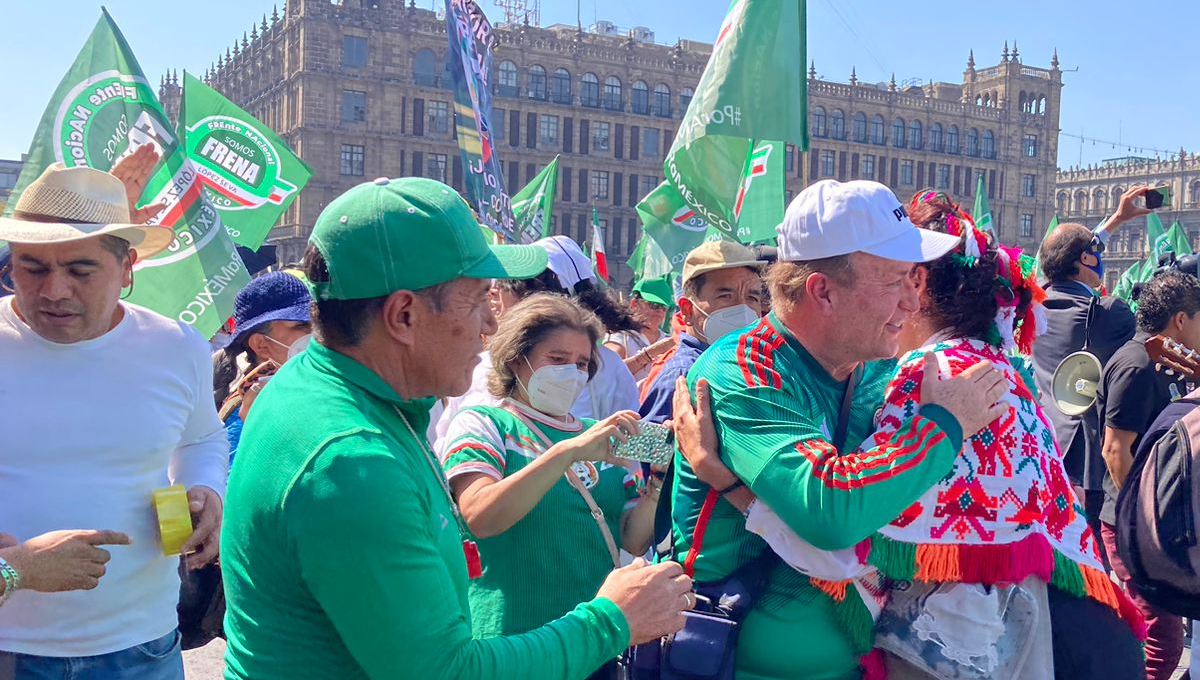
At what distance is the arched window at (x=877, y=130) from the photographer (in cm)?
7119

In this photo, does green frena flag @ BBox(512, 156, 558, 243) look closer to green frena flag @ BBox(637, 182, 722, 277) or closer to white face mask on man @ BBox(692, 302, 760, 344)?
green frena flag @ BBox(637, 182, 722, 277)

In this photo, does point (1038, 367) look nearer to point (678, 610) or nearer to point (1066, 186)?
point (678, 610)

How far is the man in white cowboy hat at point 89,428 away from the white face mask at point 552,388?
35.2 inches

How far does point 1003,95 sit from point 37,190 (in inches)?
3110

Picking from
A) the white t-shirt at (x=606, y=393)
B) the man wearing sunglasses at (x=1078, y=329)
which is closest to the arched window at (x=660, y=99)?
the man wearing sunglasses at (x=1078, y=329)

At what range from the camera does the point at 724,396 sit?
2285 millimetres

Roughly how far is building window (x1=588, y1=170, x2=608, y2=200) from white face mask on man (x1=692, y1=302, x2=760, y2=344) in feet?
192

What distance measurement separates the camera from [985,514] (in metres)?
2.30

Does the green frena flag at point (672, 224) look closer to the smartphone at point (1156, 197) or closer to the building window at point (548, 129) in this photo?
the smartphone at point (1156, 197)

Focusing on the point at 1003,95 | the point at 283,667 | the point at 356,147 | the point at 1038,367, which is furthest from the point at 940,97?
the point at 283,667

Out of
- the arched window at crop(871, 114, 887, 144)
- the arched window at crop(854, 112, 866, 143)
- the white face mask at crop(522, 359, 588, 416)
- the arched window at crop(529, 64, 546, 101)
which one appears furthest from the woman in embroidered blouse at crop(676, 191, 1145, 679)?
the arched window at crop(871, 114, 887, 144)

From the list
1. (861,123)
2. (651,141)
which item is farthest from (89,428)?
(861,123)

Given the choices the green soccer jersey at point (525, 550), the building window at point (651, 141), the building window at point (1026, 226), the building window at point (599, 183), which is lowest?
the green soccer jersey at point (525, 550)

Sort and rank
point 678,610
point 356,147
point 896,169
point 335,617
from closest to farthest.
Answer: point 335,617 → point 678,610 → point 356,147 → point 896,169
